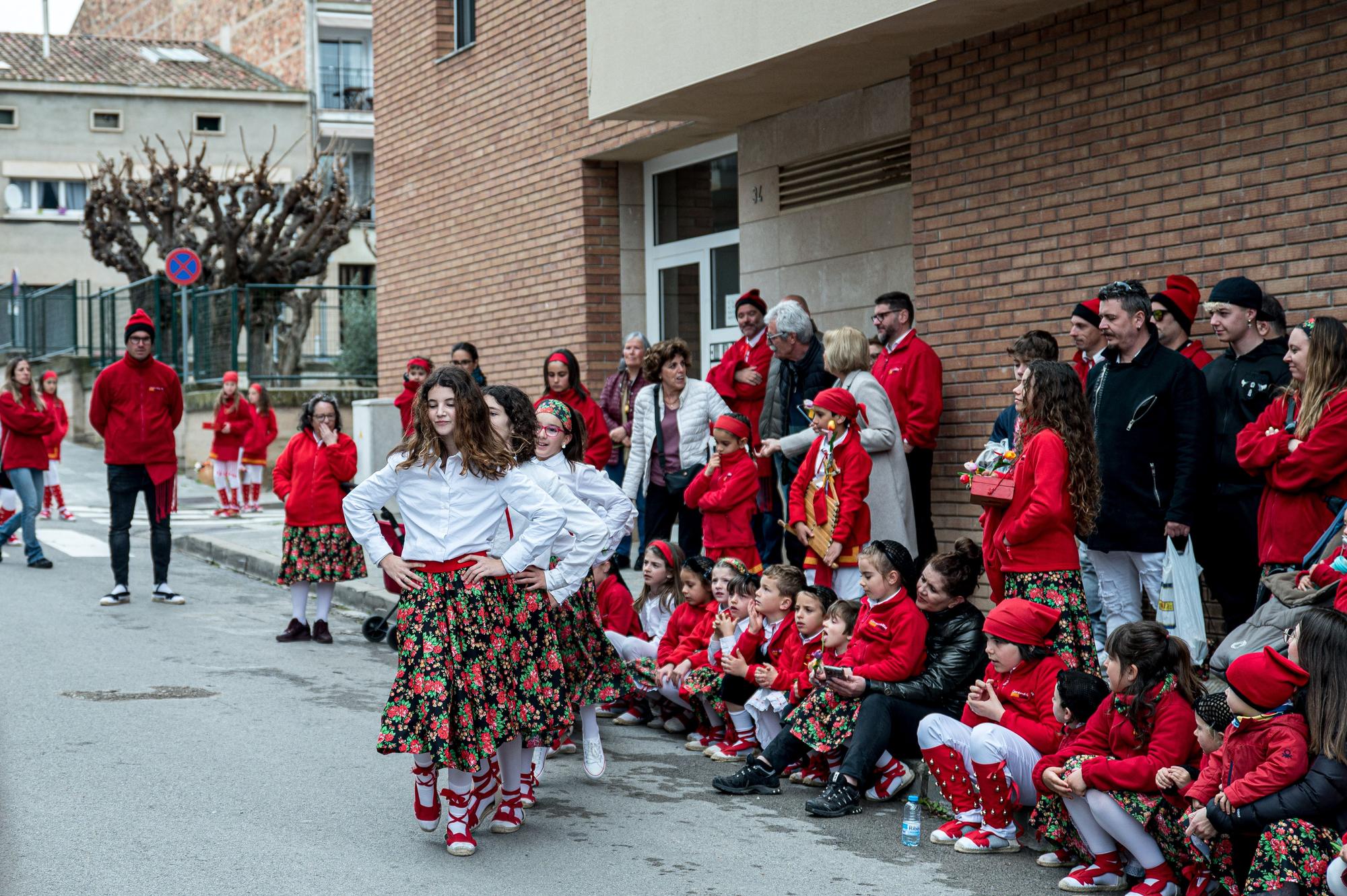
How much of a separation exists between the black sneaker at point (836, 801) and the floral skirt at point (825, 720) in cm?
20

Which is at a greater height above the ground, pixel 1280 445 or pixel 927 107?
pixel 927 107

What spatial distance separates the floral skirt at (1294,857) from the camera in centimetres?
448

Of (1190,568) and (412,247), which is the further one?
(412,247)

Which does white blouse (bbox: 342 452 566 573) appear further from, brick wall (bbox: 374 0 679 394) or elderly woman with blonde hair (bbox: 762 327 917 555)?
brick wall (bbox: 374 0 679 394)

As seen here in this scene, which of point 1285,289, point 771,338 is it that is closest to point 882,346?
point 771,338

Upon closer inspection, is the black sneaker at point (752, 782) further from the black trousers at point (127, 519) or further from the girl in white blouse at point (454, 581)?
the black trousers at point (127, 519)

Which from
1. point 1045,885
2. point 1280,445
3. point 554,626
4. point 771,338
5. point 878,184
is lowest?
point 1045,885

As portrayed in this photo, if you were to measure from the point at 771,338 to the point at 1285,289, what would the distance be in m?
3.11

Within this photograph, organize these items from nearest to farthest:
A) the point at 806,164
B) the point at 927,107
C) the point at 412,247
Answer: the point at 927,107
the point at 806,164
the point at 412,247

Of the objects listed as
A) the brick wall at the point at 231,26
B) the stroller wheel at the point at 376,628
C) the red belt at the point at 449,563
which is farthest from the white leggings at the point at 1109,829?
the brick wall at the point at 231,26

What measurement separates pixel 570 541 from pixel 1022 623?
77.7 inches

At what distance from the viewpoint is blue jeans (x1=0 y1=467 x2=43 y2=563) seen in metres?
14.0

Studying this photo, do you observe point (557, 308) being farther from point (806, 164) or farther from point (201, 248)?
point (201, 248)

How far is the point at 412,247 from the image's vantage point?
55.8 feet
